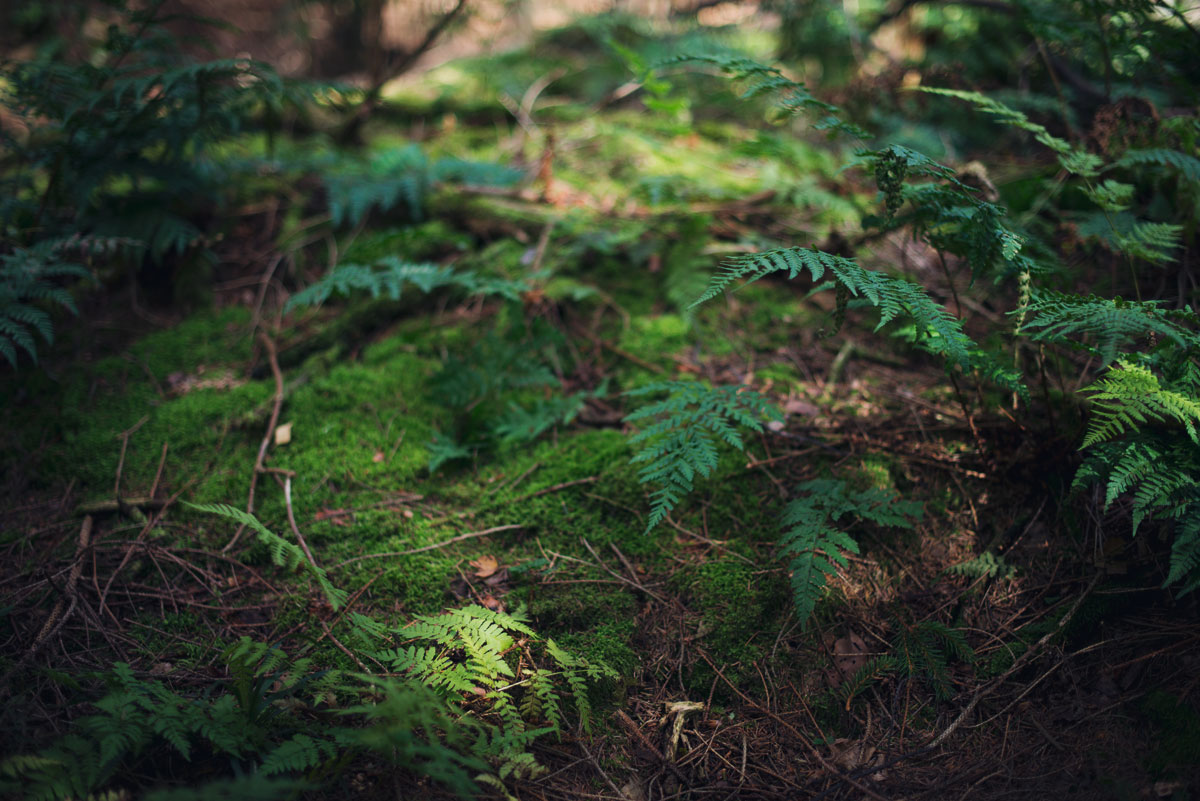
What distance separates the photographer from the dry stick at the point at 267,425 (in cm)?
255

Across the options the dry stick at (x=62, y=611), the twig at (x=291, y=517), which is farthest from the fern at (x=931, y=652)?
the dry stick at (x=62, y=611)

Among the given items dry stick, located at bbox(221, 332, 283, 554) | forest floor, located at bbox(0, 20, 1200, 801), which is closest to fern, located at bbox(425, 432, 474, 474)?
forest floor, located at bbox(0, 20, 1200, 801)

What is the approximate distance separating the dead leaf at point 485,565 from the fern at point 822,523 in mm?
1091

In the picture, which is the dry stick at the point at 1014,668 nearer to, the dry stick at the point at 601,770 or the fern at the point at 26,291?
the dry stick at the point at 601,770

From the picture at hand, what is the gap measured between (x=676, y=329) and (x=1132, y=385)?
1.92m

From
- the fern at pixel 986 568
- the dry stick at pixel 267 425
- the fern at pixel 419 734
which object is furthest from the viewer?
the dry stick at pixel 267 425

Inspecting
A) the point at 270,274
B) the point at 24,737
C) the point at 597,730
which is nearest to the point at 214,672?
the point at 24,737

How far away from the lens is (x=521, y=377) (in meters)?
2.98

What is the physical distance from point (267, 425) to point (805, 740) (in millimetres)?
2614

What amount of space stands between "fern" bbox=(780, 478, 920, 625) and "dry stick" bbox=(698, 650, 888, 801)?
33 cm

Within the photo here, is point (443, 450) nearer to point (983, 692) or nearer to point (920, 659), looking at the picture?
point (920, 659)

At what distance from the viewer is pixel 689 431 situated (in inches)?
90.1

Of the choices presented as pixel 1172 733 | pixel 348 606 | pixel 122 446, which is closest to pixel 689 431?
pixel 348 606

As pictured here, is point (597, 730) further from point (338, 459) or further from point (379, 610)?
point (338, 459)
